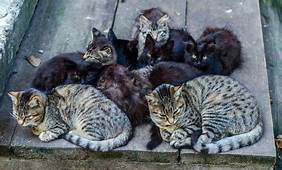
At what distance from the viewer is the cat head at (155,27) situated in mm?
5285

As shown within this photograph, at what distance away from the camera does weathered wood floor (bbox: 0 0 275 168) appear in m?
4.59

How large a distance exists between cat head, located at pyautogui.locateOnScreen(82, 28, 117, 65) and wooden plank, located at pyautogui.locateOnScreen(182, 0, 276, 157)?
2.49ft

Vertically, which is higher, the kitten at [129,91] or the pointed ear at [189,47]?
the pointed ear at [189,47]

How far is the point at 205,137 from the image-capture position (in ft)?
14.9

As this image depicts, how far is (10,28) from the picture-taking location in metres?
5.25

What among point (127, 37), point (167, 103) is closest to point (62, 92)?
point (167, 103)

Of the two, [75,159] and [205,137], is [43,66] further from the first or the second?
[205,137]

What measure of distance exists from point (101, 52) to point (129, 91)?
504mm

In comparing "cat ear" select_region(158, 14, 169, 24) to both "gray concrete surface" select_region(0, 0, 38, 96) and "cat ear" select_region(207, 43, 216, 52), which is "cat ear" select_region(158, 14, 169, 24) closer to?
"cat ear" select_region(207, 43, 216, 52)

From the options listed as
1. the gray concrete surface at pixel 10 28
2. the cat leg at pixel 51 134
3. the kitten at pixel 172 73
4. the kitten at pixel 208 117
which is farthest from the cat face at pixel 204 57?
the gray concrete surface at pixel 10 28

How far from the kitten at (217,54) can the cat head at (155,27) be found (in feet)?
0.82

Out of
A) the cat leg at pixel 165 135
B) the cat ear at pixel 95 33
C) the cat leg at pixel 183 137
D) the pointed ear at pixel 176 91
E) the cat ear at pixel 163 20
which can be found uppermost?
the pointed ear at pixel 176 91

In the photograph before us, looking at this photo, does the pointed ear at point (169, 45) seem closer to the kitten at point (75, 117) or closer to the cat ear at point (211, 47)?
the cat ear at point (211, 47)

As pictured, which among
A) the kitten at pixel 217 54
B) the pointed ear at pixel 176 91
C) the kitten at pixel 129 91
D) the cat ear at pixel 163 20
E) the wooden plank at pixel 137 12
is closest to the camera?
the pointed ear at pixel 176 91
